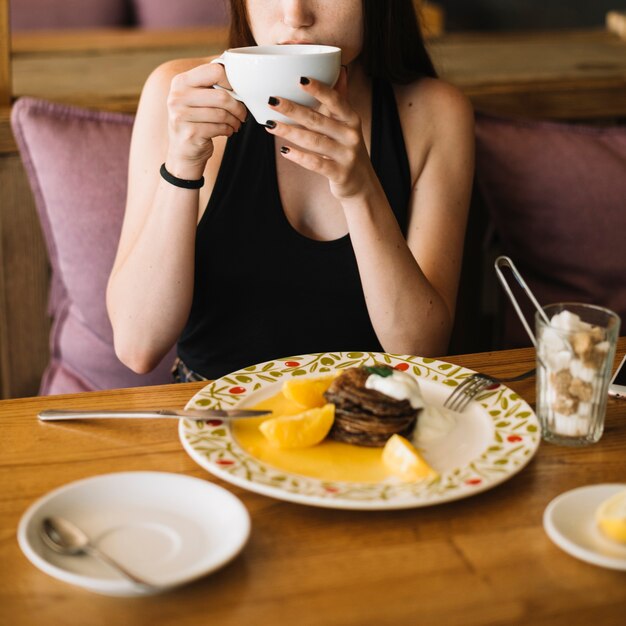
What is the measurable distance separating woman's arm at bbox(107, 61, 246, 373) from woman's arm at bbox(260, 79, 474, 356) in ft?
0.41

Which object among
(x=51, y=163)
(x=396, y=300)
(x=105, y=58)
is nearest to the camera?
(x=396, y=300)

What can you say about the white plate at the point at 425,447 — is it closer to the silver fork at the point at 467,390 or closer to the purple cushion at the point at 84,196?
the silver fork at the point at 467,390

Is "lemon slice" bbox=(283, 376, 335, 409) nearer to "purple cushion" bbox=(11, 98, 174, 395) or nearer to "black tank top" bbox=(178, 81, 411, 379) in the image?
"black tank top" bbox=(178, 81, 411, 379)

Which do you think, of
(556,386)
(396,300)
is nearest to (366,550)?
(556,386)

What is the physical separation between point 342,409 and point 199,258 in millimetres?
634

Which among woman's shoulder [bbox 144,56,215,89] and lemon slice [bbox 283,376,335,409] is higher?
woman's shoulder [bbox 144,56,215,89]

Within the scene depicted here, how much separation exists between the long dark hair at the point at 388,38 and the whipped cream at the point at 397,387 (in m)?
0.80

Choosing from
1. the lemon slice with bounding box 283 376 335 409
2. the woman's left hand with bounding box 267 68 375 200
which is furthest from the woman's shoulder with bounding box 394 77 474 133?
the lemon slice with bounding box 283 376 335 409

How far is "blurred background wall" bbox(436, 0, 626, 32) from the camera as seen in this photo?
14.7 feet

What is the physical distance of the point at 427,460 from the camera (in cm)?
90

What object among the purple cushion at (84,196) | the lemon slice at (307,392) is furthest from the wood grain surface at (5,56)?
the lemon slice at (307,392)

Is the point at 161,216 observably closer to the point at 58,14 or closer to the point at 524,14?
the point at 58,14

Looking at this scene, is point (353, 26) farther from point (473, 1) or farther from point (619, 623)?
point (473, 1)

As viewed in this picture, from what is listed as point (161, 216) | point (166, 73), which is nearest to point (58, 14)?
point (166, 73)
